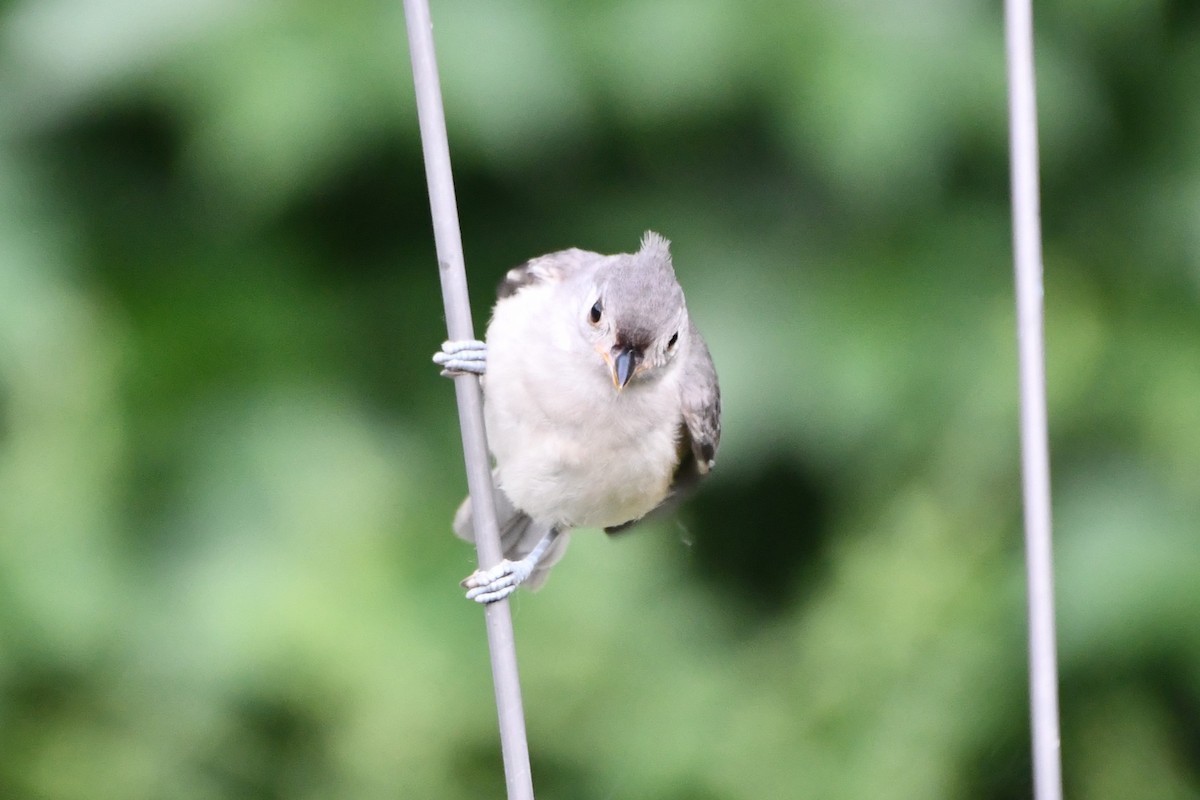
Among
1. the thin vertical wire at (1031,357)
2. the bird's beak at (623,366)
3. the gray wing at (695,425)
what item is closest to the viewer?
the thin vertical wire at (1031,357)

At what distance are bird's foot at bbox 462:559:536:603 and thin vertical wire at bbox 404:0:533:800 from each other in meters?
0.05

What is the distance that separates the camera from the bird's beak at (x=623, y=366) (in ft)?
3.63

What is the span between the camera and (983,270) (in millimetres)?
1643

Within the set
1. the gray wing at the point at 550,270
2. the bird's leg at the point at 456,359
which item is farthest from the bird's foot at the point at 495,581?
the gray wing at the point at 550,270

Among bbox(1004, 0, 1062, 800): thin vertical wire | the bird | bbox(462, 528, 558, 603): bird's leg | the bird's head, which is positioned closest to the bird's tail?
bbox(462, 528, 558, 603): bird's leg

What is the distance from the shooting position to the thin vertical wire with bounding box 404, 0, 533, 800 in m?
0.73

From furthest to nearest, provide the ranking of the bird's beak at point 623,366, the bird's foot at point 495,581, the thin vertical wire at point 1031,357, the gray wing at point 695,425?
the gray wing at point 695,425
the bird's beak at point 623,366
the bird's foot at point 495,581
the thin vertical wire at point 1031,357

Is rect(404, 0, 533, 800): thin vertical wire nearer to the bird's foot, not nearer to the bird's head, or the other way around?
the bird's foot

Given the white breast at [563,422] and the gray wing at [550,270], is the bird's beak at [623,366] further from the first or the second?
the gray wing at [550,270]

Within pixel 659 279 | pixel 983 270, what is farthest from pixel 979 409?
pixel 659 279

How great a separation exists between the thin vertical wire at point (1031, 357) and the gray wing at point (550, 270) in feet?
1.87

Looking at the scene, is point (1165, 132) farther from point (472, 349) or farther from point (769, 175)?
point (472, 349)

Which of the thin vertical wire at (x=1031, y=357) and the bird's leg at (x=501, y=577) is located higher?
the thin vertical wire at (x=1031, y=357)

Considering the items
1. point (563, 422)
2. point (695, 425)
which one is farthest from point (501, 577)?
point (695, 425)
